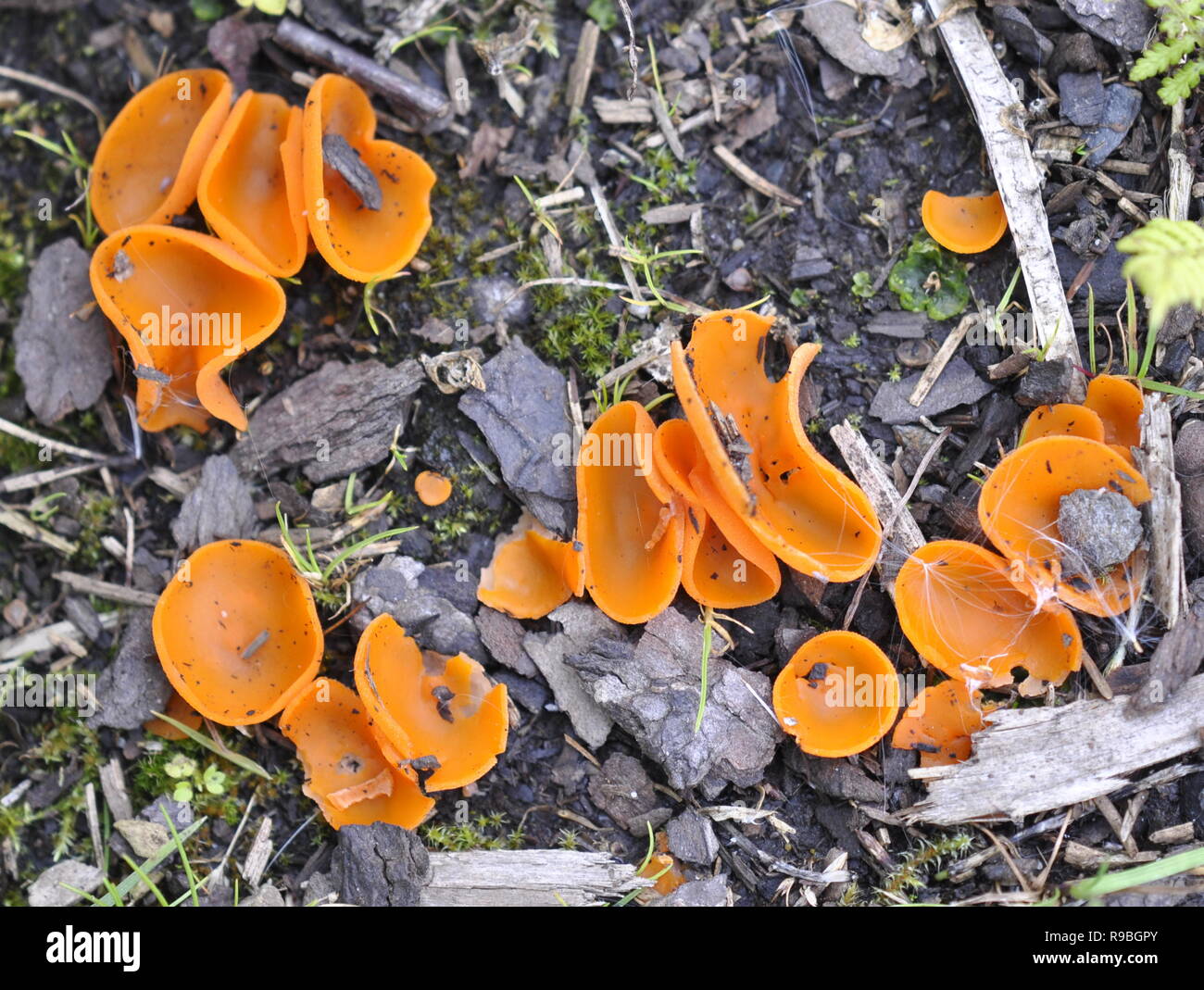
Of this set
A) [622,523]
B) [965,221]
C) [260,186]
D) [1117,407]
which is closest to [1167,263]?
[1117,407]

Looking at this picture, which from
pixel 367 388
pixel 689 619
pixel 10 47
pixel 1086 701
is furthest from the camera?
pixel 10 47

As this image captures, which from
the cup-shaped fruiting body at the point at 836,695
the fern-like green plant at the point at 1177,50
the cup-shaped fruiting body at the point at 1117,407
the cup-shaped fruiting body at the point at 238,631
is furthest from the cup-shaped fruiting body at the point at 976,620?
the cup-shaped fruiting body at the point at 238,631

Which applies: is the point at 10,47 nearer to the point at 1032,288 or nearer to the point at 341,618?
the point at 341,618

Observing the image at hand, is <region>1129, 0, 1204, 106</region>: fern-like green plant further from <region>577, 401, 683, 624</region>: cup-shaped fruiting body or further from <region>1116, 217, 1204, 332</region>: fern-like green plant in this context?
<region>577, 401, 683, 624</region>: cup-shaped fruiting body

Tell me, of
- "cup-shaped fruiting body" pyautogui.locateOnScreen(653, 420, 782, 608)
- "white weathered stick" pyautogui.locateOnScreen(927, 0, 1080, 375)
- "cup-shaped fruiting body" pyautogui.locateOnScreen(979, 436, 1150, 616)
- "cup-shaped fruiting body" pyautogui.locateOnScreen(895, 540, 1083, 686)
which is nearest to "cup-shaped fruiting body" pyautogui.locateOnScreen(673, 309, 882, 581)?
"cup-shaped fruiting body" pyautogui.locateOnScreen(653, 420, 782, 608)

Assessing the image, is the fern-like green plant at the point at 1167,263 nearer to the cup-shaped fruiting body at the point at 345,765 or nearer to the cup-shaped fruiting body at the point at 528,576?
the cup-shaped fruiting body at the point at 528,576

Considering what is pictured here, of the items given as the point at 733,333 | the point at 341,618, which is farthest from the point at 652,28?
the point at 341,618
